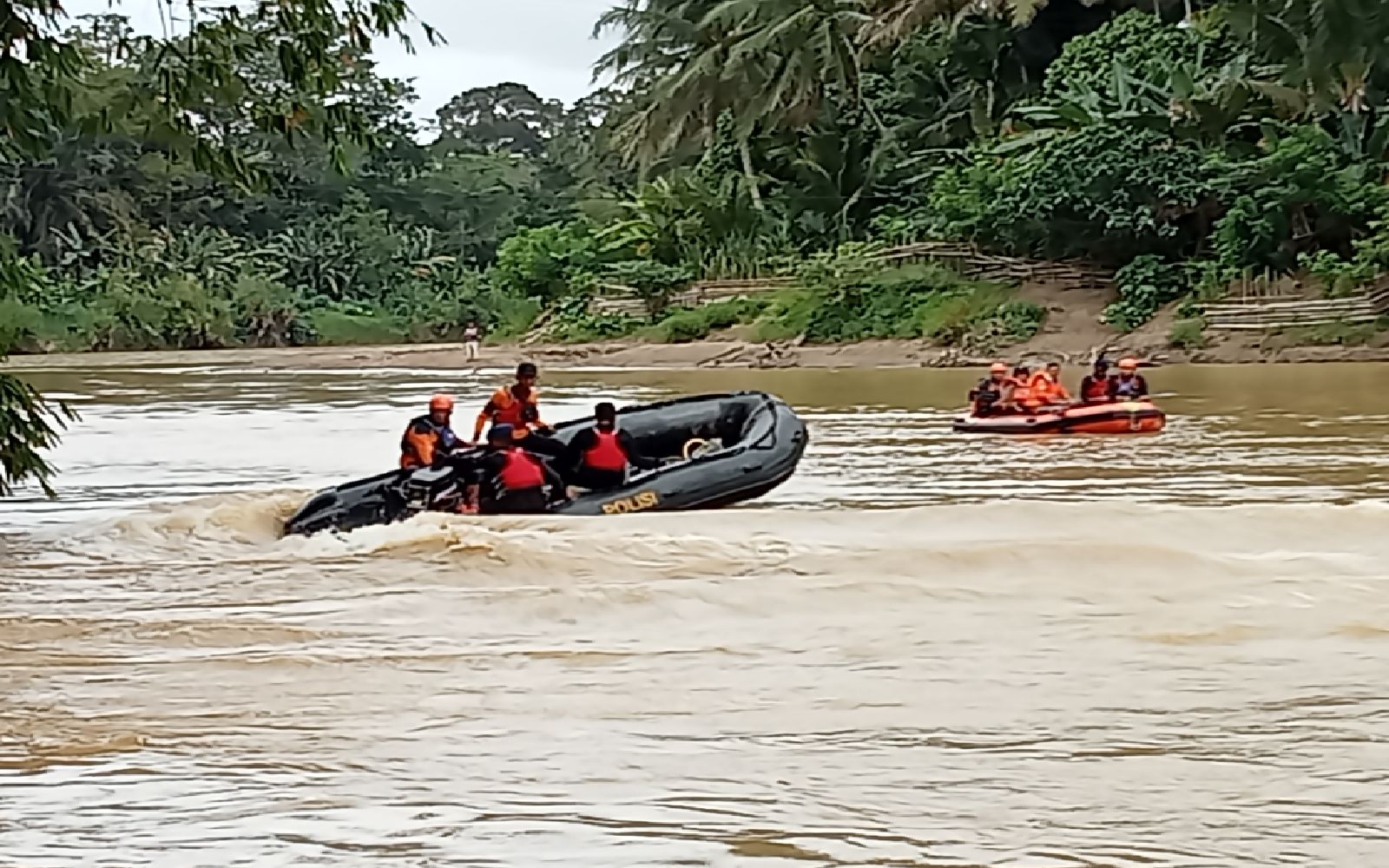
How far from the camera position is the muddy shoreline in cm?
2978

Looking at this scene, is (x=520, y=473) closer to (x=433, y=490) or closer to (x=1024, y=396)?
(x=433, y=490)

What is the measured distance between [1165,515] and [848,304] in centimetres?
2369

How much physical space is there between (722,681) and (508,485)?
4.33m

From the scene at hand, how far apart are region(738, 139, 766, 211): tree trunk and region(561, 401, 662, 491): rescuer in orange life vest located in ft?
92.7

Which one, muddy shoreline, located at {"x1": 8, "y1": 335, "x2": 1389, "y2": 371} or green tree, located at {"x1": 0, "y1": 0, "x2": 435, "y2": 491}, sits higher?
green tree, located at {"x1": 0, "y1": 0, "x2": 435, "y2": 491}

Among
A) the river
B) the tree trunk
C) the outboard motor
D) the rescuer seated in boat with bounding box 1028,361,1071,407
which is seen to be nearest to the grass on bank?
the tree trunk

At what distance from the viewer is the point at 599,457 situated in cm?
1245

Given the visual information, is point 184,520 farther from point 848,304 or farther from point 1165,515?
point 848,304

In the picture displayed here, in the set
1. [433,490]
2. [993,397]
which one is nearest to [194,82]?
[433,490]

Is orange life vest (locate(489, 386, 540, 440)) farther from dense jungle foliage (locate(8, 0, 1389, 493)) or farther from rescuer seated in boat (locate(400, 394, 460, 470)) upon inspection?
dense jungle foliage (locate(8, 0, 1389, 493))

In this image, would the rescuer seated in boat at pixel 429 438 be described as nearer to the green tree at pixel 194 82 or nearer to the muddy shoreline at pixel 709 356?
the green tree at pixel 194 82

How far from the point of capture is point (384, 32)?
1077 centimetres

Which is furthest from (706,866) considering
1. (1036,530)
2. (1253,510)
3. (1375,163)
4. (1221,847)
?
(1375,163)

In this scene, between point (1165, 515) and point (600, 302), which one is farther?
point (600, 302)
